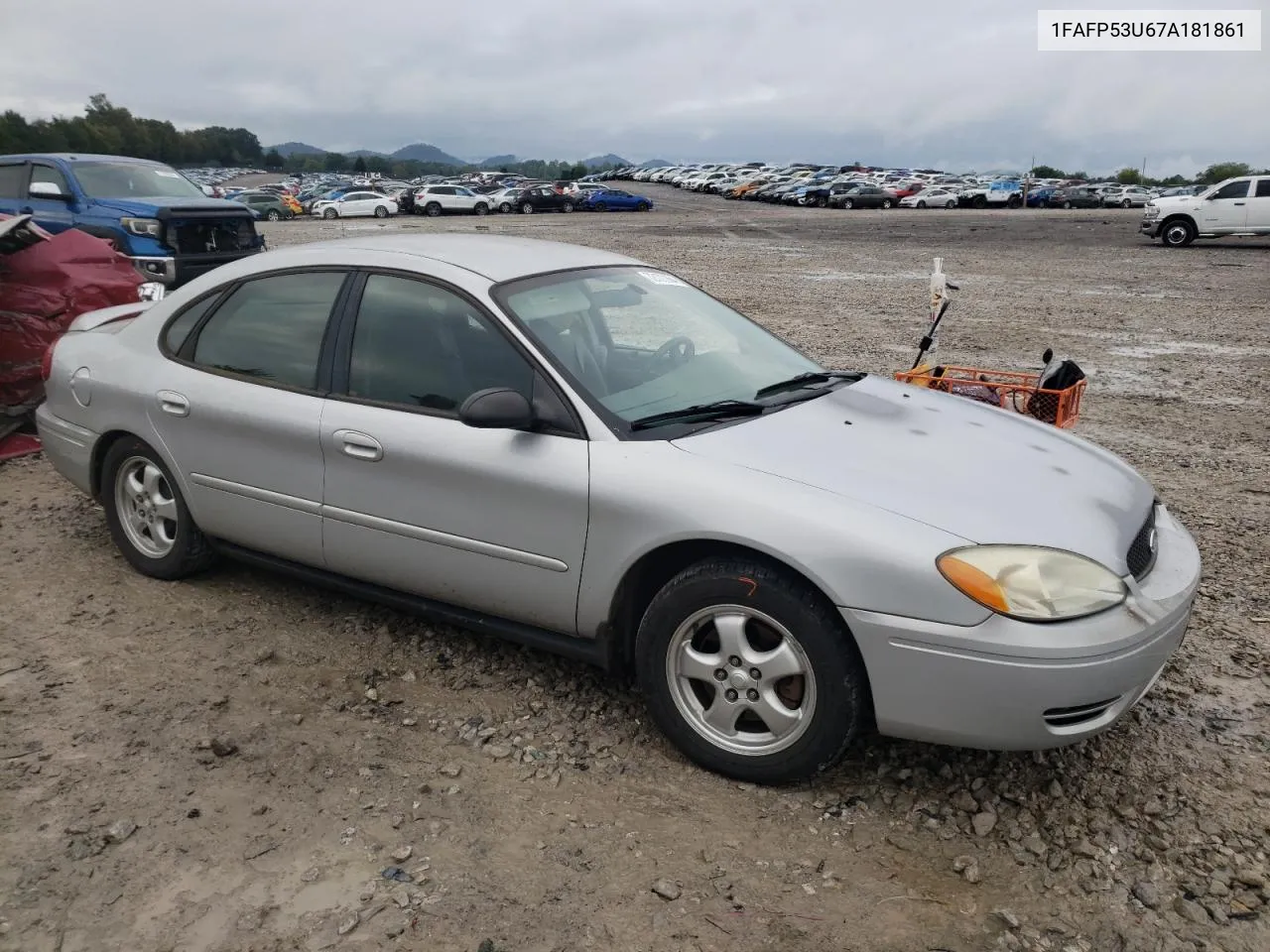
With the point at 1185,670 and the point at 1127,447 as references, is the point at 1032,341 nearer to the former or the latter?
the point at 1127,447

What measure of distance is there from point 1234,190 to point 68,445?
86.0 ft

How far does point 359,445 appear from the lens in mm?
3568

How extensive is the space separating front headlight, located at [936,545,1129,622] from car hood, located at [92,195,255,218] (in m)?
10.8

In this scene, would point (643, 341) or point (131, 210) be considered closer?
point (643, 341)

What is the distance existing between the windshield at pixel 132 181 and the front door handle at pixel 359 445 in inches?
378

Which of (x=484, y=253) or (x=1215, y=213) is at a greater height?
(x=1215, y=213)

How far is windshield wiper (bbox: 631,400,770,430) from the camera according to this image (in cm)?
323

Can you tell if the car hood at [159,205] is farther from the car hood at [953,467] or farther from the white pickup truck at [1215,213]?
the white pickup truck at [1215,213]

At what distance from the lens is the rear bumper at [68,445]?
4.54m

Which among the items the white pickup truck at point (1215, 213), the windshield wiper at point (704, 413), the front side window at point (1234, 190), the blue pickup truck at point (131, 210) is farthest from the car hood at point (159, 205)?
the front side window at point (1234, 190)

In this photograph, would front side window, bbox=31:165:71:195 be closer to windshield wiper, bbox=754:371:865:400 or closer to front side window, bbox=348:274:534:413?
front side window, bbox=348:274:534:413

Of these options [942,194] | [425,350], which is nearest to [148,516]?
[425,350]

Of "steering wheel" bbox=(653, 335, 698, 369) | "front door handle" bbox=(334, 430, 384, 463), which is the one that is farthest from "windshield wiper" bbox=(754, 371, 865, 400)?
"front door handle" bbox=(334, 430, 384, 463)

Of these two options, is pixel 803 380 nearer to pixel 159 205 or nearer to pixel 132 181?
pixel 159 205
